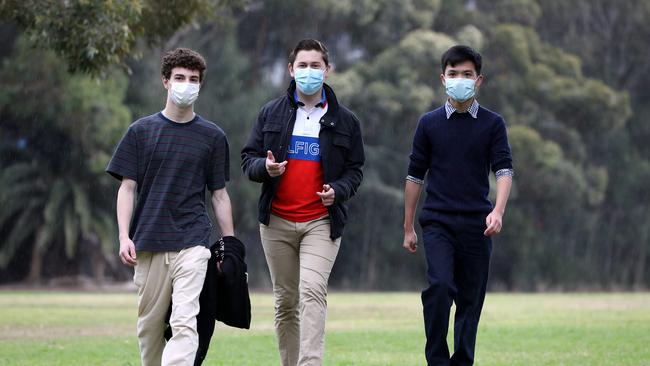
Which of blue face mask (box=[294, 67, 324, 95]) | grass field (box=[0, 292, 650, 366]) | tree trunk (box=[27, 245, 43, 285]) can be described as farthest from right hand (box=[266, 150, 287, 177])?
tree trunk (box=[27, 245, 43, 285])

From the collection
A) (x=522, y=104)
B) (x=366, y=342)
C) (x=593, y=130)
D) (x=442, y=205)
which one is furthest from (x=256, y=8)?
(x=442, y=205)

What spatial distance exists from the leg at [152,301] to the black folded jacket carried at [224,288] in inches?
3.3

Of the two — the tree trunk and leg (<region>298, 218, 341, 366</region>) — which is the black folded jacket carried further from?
the tree trunk

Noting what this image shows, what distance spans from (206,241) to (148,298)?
0.52 metres

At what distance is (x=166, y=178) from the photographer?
27.2 feet

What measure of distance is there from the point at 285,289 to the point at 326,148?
1.05m

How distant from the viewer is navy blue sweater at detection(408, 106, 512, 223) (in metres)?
8.94

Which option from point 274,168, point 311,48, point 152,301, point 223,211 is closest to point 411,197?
point 274,168

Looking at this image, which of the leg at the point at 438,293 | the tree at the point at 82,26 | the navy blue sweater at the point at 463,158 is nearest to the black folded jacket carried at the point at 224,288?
the leg at the point at 438,293

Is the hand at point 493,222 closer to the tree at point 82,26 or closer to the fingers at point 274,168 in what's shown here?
the fingers at point 274,168

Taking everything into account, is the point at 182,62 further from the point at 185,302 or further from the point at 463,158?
the point at 463,158

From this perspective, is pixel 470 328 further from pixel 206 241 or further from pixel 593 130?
pixel 593 130

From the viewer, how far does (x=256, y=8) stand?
4738 cm

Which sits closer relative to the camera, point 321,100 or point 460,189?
point 460,189
